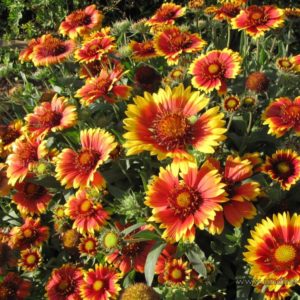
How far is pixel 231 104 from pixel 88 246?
108 cm

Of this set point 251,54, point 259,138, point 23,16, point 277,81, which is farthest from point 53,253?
point 23,16

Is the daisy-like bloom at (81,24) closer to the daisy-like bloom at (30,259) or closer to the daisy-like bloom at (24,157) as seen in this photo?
the daisy-like bloom at (24,157)

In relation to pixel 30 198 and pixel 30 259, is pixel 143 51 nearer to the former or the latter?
pixel 30 198

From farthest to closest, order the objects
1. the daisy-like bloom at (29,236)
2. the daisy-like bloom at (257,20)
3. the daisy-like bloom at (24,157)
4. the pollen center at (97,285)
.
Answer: the daisy-like bloom at (257,20)
the daisy-like bloom at (29,236)
the daisy-like bloom at (24,157)
the pollen center at (97,285)

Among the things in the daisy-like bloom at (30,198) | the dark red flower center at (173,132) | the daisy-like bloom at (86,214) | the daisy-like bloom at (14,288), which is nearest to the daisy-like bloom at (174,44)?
the dark red flower center at (173,132)

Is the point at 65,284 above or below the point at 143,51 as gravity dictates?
below

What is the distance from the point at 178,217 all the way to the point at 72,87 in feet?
5.54

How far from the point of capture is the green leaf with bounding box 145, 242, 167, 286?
6.54 ft

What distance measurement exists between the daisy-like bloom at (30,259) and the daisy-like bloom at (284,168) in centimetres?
134

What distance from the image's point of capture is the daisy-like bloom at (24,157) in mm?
2333

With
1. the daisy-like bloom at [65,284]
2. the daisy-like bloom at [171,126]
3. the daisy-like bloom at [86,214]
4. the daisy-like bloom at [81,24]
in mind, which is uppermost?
the daisy-like bloom at [171,126]

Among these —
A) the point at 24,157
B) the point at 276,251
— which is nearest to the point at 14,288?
the point at 24,157

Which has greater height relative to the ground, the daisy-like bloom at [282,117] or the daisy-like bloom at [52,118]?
the daisy-like bloom at [282,117]

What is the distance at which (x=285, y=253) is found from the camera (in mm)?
1675
